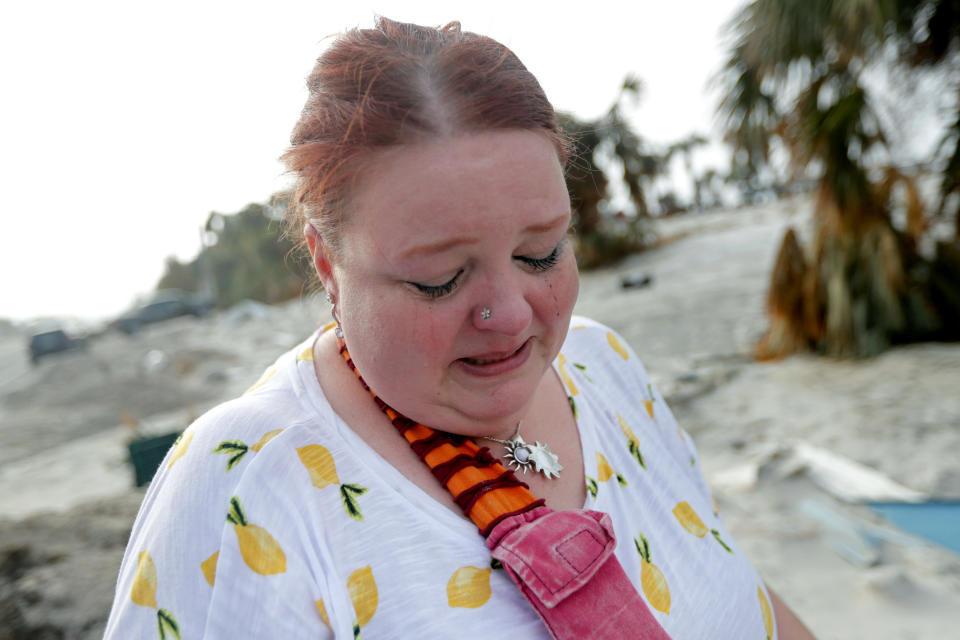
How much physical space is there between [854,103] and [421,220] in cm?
560

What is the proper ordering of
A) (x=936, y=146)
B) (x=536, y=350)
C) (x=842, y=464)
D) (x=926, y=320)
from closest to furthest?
(x=536, y=350), (x=842, y=464), (x=936, y=146), (x=926, y=320)

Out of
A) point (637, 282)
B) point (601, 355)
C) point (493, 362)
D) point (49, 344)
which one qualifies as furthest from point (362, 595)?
point (49, 344)

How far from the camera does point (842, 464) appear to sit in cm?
375

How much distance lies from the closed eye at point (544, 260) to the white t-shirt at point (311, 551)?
38 centimetres

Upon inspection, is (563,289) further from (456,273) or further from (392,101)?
(392,101)

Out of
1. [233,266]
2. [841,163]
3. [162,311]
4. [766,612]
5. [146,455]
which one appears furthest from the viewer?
[233,266]

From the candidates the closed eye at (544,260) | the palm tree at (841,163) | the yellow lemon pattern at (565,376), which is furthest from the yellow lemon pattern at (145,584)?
the palm tree at (841,163)

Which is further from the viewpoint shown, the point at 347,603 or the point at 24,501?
the point at 24,501

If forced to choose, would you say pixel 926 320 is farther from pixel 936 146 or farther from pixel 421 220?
pixel 421 220

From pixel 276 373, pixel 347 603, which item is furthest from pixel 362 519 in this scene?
pixel 276 373

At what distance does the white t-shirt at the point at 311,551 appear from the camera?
877mm

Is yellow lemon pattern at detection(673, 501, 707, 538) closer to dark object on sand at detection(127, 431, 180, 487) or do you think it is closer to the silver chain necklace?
the silver chain necklace

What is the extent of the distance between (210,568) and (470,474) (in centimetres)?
42

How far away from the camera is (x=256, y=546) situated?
90 cm
